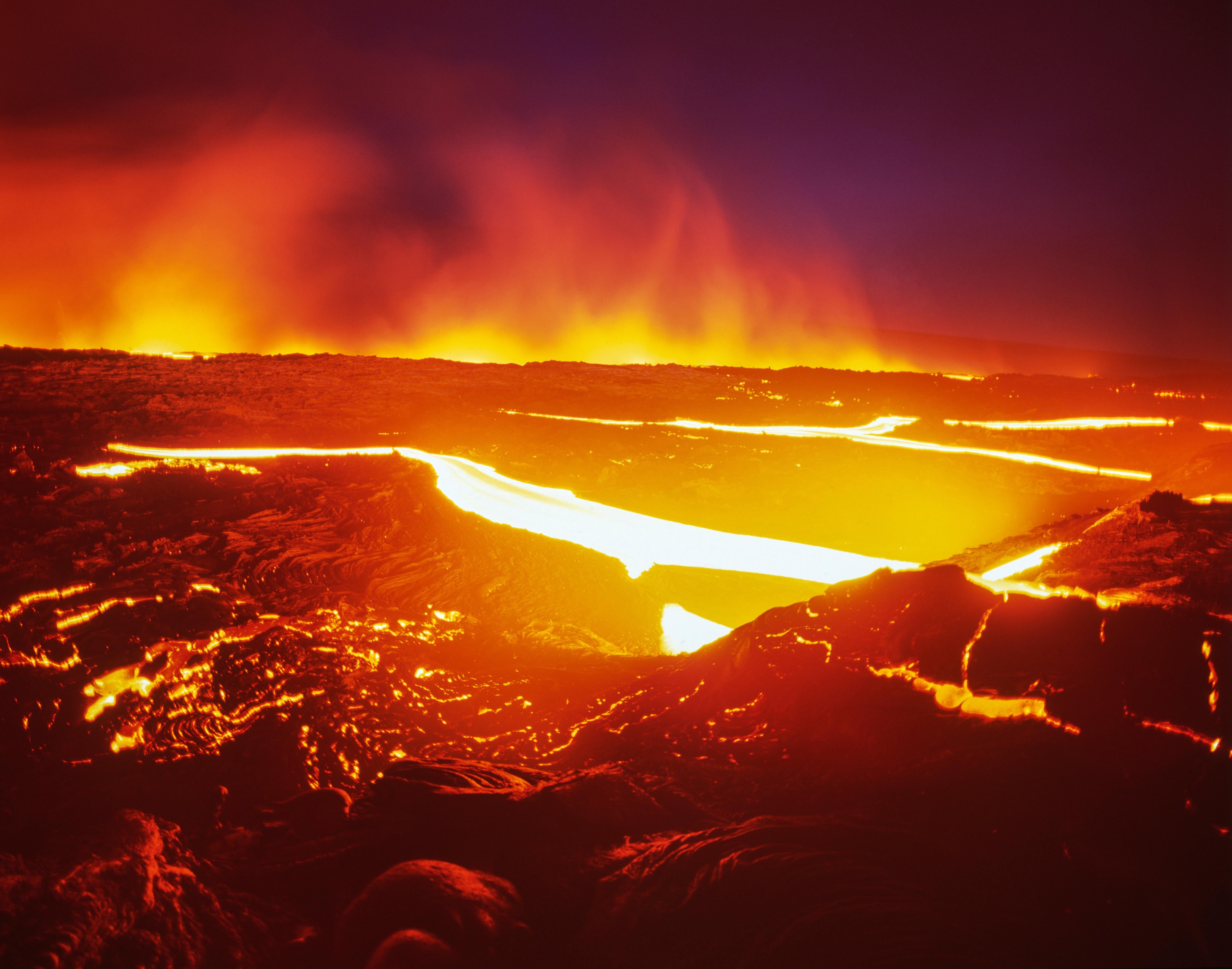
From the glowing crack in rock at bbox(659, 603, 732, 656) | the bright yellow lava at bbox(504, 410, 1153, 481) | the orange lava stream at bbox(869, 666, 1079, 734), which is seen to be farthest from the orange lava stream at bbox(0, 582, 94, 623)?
the bright yellow lava at bbox(504, 410, 1153, 481)

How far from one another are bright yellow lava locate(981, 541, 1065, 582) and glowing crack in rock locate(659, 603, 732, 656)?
1464 mm

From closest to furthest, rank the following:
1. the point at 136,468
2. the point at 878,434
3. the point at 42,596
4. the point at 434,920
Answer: the point at 434,920
the point at 42,596
the point at 136,468
the point at 878,434

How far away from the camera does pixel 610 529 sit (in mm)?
5047

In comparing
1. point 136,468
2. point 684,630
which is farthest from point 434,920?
point 136,468

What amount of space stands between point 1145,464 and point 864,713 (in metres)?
6.44

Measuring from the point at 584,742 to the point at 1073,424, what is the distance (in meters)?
8.19

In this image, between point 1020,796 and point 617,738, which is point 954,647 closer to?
point 1020,796

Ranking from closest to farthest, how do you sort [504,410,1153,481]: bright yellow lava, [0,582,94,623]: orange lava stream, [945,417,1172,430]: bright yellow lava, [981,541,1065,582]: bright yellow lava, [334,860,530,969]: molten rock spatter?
[334,860,530,969]: molten rock spatter, [981,541,1065,582]: bright yellow lava, [0,582,94,623]: orange lava stream, [504,410,1153,481]: bright yellow lava, [945,417,1172,430]: bright yellow lava

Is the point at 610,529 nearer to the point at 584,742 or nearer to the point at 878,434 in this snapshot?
the point at 584,742

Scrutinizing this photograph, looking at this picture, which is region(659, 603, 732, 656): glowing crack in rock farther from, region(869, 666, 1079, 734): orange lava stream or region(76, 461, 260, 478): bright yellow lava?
region(76, 461, 260, 478): bright yellow lava

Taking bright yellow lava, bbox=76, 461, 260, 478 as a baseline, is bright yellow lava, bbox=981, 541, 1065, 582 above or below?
below

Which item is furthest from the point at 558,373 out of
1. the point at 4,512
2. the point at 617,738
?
the point at 617,738

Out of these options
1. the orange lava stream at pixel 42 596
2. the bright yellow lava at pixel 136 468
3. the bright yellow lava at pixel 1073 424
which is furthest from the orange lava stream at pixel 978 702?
the bright yellow lava at pixel 1073 424

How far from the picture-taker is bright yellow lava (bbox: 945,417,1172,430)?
26.7 feet
